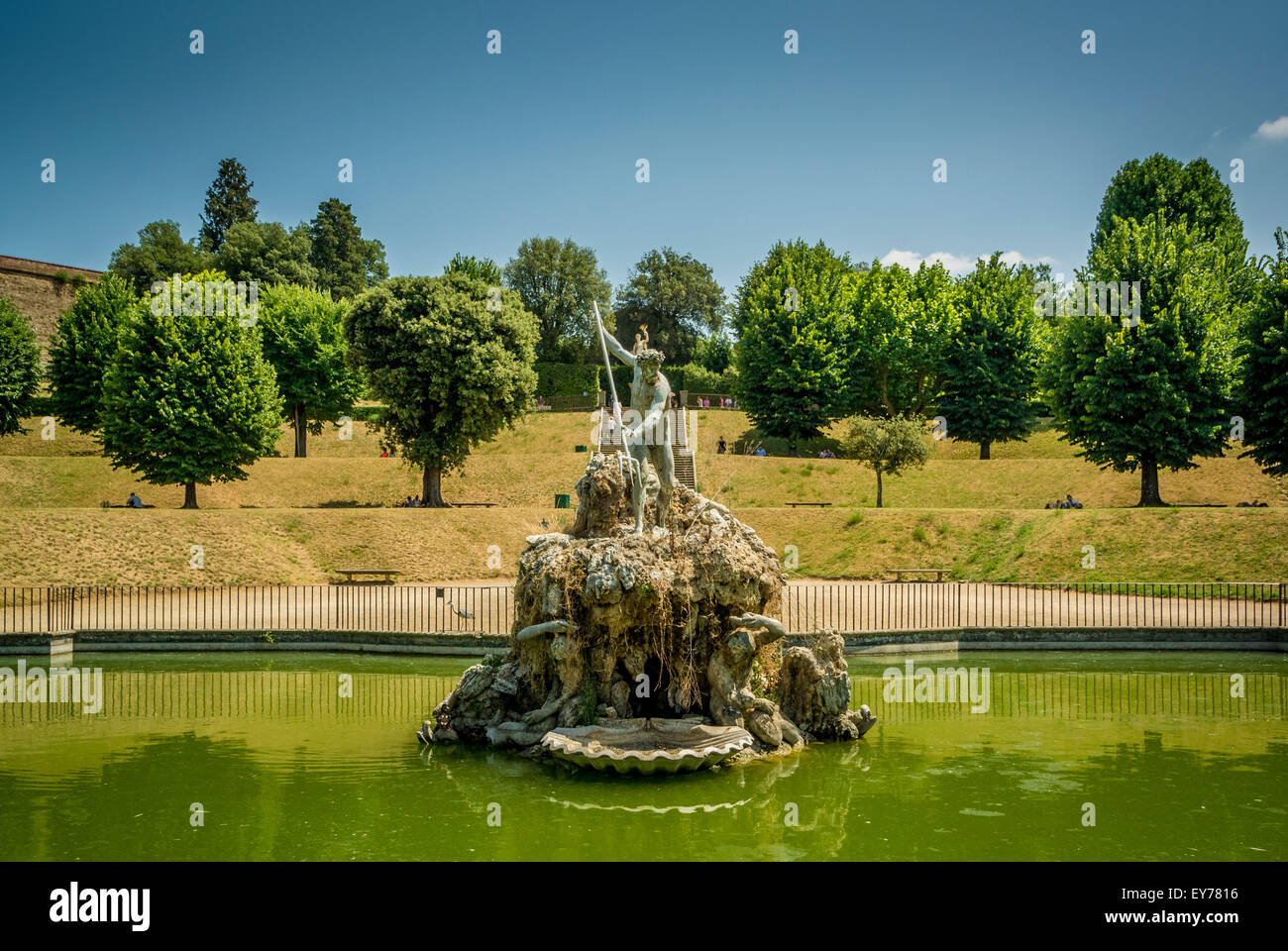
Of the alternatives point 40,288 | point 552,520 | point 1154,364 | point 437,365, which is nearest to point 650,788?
point 552,520

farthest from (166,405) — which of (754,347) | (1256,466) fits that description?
(1256,466)

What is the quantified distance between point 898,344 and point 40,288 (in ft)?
205

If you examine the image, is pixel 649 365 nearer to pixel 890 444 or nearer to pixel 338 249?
pixel 890 444

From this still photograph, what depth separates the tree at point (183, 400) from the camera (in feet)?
141

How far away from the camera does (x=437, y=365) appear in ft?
148

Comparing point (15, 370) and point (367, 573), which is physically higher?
point (15, 370)

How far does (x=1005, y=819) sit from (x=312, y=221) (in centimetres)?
8397

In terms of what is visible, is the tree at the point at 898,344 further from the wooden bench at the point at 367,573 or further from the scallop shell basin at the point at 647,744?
the scallop shell basin at the point at 647,744

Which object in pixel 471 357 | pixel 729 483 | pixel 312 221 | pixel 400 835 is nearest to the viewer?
pixel 400 835

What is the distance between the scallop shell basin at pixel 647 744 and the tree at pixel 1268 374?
32355mm

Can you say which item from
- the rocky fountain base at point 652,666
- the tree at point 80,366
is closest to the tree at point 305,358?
the tree at point 80,366

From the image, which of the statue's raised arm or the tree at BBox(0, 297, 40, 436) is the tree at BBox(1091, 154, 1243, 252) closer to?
the statue's raised arm

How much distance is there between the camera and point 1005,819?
13234mm

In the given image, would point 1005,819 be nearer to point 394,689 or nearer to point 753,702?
point 753,702
